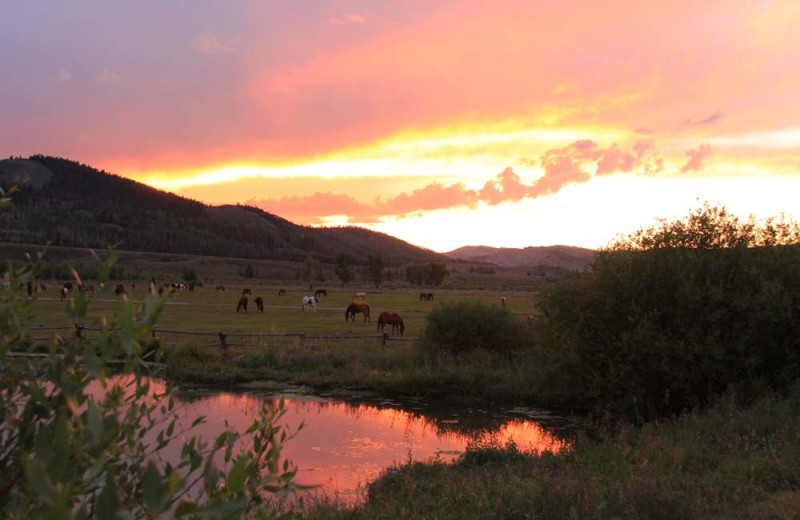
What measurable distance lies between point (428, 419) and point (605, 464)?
23.6 ft

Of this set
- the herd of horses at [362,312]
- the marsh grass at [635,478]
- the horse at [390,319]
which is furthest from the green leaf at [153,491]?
the horse at [390,319]

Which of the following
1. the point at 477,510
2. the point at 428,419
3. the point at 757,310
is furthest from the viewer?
the point at 428,419

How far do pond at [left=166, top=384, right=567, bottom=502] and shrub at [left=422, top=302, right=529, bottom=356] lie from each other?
13.3ft

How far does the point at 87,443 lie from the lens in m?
1.63

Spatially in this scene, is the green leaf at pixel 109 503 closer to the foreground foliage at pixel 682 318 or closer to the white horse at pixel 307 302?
the foreground foliage at pixel 682 318

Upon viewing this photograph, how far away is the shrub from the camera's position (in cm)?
2169

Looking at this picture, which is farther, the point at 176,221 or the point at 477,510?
the point at 176,221

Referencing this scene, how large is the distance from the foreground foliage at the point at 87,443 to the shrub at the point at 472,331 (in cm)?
1934

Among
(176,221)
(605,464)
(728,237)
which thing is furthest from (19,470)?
(176,221)

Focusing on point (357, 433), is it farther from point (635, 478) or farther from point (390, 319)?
point (390, 319)

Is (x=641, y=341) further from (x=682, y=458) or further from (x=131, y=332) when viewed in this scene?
(x=131, y=332)

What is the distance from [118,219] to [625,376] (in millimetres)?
150997

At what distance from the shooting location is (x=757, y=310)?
1310 centimetres

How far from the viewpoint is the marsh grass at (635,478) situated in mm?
6969
